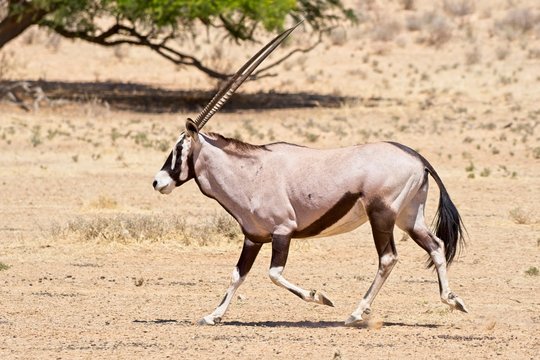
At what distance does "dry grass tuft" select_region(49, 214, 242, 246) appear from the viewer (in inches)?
585

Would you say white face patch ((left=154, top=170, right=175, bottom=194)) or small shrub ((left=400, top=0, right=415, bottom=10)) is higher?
white face patch ((left=154, top=170, right=175, bottom=194))

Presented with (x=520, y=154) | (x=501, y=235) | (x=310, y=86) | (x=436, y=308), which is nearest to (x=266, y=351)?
(x=436, y=308)

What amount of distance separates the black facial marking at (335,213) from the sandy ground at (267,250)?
762mm

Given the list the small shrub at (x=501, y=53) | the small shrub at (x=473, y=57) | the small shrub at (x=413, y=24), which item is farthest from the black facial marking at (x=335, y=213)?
the small shrub at (x=413, y=24)

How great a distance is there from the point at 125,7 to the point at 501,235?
635 inches

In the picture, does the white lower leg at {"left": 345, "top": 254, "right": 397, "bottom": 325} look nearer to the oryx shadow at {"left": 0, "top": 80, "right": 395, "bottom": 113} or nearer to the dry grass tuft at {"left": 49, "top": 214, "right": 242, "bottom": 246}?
the dry grass tuft at {"left": 49, "top": 214, "right": 242, "bottom": 246}

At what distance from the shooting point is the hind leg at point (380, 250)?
989cm

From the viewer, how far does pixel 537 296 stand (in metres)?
11.8

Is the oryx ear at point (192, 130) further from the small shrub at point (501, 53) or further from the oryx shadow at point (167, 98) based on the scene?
the small shrub at point (501, 53)

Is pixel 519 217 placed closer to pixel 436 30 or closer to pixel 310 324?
pixel 310 324

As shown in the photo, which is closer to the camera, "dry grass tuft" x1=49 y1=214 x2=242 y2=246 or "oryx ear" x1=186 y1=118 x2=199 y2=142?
"oryx ear" x1=186 y1=118 x2=199 y2=142

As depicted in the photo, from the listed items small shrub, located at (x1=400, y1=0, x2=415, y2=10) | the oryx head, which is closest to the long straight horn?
the oryx head

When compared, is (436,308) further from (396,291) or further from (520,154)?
(520,154)

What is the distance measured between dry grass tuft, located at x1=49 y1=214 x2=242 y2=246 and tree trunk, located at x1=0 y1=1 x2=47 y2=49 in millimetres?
17291
